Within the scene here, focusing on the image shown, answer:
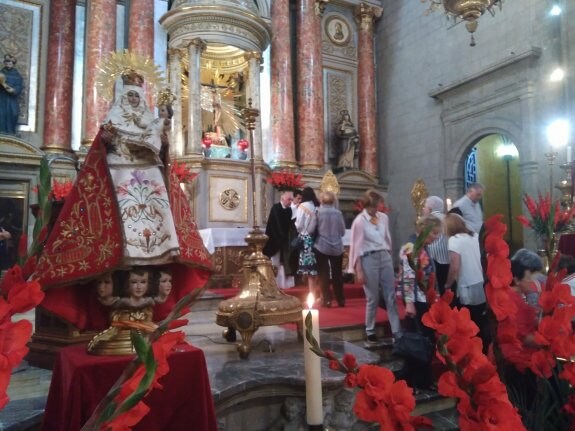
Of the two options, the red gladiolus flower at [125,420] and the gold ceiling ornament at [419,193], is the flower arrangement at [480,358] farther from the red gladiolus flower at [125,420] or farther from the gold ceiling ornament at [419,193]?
the gold ceiling ornament at [419,193]

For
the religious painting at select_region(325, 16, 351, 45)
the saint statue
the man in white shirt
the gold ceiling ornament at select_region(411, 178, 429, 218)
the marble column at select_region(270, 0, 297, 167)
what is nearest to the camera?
the man in white shirt

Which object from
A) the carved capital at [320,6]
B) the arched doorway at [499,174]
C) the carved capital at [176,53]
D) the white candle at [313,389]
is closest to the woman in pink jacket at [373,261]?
the white candle at [313,389]

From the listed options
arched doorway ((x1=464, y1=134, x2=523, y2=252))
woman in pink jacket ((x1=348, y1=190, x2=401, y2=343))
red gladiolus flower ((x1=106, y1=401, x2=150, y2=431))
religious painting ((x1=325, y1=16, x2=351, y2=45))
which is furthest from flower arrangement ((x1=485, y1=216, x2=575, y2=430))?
religious painting ((x1=325, y1=16, x2=351, y2=45))

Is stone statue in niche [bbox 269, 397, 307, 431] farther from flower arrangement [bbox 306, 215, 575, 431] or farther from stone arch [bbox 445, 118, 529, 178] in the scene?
stone arch [bbox 445, 118, 529, 178]

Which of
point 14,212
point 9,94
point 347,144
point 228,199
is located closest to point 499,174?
point 347,144

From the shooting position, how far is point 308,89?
1144 centimetres

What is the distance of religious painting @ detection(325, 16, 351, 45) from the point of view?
1279 centimetres

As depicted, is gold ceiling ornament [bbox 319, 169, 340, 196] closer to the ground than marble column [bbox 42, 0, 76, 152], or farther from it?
closer to the ground

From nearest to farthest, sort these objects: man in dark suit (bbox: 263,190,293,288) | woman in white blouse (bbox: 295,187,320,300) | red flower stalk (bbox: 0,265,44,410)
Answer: red flower stalk (bbox: 0,265,44,410) → man in dark suit (bbox: 263,190,293,288) → woman in white blouse (bbox: 295,187,320,300)

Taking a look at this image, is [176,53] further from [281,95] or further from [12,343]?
[12,343]

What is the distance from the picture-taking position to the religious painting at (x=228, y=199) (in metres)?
9.35

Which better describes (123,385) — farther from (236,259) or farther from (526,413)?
(236,259)

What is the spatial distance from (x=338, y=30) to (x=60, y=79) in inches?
285

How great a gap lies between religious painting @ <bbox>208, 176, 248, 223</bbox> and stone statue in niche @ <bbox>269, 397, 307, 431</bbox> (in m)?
6.66
